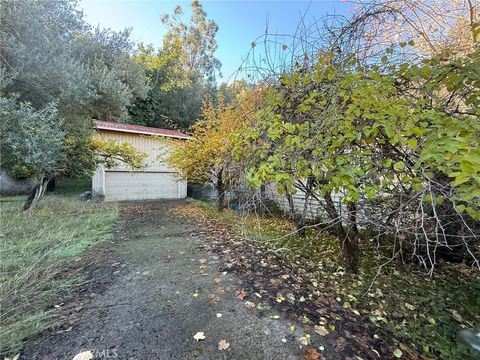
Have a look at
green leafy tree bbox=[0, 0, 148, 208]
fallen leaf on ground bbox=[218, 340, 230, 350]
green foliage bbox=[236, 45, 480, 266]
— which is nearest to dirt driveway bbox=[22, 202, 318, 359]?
fallen leaf on ground bbox=[218, 340, 230, 350]

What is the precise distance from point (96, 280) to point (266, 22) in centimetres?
357

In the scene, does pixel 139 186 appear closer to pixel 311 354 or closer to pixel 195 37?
pixel 311 354

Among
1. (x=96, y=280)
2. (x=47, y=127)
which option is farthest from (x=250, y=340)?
(x=47, y=127)

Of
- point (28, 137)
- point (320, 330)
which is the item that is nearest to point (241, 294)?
point (320, 330)

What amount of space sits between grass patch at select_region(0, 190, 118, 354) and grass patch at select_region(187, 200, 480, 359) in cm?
212

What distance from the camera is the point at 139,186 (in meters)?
11.3

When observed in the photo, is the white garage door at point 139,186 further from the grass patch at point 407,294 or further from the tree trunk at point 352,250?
the tree trunk at point 352,250

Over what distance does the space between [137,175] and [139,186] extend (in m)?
0.50

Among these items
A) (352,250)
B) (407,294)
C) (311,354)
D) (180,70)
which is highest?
(180,70)

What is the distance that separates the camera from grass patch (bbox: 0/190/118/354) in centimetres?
212

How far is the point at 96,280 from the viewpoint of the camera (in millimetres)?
3062

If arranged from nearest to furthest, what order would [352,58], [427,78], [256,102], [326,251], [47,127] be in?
[427,78] → [352,58] → [256,102] → [326,251] → [47,127]

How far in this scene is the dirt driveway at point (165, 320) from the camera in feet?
6.42

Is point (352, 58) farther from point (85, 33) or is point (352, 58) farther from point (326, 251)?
point (85, 33)
